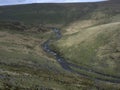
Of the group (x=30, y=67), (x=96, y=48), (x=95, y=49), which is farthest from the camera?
(x=96, y=48)

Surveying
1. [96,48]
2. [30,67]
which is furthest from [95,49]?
[30,67]

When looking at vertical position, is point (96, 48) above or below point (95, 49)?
above

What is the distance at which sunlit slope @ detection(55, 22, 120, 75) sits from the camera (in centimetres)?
12278

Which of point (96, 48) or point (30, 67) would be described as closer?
point (30, 67)

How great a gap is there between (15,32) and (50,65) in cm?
8609

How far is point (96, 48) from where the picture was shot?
139 meters

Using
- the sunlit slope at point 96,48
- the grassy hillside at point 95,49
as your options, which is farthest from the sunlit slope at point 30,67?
the sunlit slope at point 96,48

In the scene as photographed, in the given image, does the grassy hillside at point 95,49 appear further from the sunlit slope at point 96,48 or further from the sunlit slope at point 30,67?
the sunlit slope at point 30,67

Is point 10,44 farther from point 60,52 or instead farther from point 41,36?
point 41,36

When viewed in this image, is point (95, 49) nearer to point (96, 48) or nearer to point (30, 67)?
point (96, 48)

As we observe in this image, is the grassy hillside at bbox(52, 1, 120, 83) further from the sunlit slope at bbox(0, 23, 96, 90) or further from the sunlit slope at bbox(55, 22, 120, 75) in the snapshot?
the sunlit slope at bbox(0, 23, 96, 90)

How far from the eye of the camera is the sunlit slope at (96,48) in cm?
12278

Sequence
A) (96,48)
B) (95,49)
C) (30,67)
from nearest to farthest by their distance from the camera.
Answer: (30,67) → (95,49) → (96,48)

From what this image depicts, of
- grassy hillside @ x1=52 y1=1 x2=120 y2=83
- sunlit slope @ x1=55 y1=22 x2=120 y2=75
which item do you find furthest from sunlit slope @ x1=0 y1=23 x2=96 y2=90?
sunlit slope @ x1=55 y1=22 x2=120 y2=75
